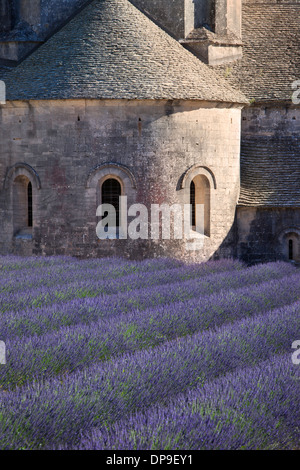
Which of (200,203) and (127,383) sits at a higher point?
(200,203)

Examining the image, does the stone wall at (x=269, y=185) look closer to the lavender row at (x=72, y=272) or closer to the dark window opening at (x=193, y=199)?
the dark window opening at (x=193, y=199)

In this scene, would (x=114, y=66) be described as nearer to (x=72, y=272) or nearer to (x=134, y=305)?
(x=72, y=272)

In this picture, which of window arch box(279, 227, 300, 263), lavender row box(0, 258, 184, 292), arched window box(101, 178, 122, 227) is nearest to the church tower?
arched window box(101, 178, 122, 227)

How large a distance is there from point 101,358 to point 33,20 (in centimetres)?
1420

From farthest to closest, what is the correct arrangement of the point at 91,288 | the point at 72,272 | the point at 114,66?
the point at 114,66 → the point at 72,272 → the point at 91,288

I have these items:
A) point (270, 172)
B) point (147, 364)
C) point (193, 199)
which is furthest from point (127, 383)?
point (270, 172)

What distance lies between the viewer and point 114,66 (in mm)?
17797

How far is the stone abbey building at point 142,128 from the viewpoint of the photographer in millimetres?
17859

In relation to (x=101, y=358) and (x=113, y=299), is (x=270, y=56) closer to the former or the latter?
(x=113, y=299)

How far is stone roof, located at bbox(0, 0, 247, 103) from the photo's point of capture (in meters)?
17.5

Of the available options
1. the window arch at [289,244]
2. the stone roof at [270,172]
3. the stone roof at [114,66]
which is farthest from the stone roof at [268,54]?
the window arch at [289,244]

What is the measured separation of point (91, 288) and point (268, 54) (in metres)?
11.4

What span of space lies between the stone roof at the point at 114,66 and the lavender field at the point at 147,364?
569cm
